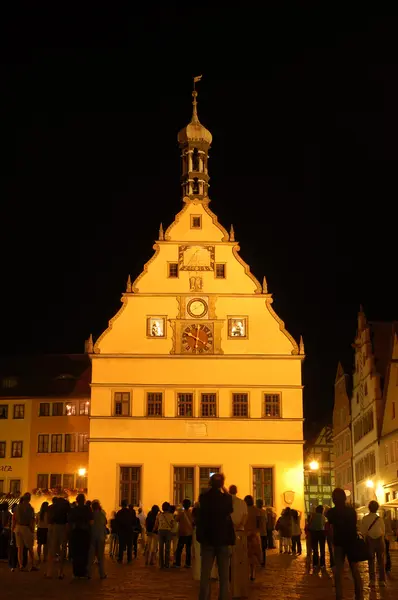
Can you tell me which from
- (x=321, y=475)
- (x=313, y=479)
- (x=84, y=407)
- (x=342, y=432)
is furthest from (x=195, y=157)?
(x=313, y=479)

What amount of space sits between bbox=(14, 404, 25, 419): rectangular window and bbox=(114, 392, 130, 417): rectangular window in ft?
40.9

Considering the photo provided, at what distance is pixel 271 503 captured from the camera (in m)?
41.0

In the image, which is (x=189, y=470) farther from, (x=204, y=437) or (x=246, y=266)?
(x=246, y=266)

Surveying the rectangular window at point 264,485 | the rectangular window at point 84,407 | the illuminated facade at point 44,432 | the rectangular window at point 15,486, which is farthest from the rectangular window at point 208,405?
the rectangular window at point 15,486

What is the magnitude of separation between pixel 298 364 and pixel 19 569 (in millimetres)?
24464

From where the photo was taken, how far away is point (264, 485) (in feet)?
136

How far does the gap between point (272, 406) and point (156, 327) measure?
21.3 ft

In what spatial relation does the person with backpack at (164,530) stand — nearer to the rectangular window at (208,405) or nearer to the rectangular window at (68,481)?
the rectangular window at (208,405)

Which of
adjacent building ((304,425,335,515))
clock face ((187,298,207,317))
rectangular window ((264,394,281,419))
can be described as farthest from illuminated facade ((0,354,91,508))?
adjacent building ((304,425,335,515))

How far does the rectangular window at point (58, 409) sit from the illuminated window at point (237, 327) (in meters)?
14.0

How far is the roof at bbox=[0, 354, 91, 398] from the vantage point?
53.2 m

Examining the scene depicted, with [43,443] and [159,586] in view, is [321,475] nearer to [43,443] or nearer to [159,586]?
[43,443]

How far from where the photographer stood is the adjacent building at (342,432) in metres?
60.4

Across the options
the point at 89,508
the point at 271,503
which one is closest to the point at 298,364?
the point at 271,503
